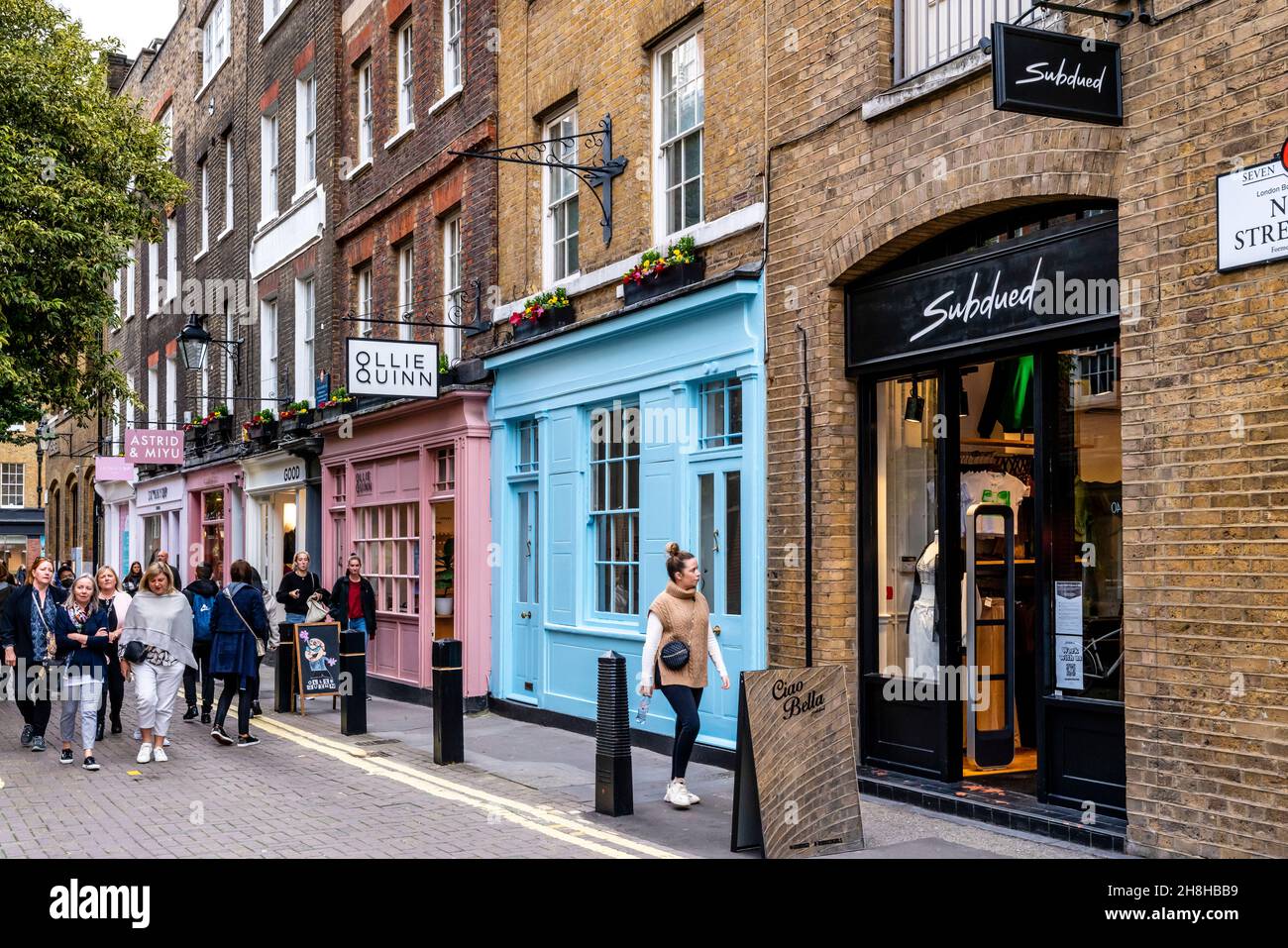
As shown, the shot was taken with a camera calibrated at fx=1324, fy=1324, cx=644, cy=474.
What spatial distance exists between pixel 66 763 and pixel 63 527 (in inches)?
1309

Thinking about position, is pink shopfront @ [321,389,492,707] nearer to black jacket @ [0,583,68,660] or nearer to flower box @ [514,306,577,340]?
flower box @ [514,306,577,340]

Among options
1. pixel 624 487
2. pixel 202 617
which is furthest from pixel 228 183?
pixel 624 487

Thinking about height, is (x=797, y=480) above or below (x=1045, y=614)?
above

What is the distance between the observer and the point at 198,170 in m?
29.5

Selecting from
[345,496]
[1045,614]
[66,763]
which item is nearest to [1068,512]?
[1045,614]

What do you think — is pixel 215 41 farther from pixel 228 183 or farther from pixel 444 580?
pixel 444 580

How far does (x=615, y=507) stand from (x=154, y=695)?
4.76 m

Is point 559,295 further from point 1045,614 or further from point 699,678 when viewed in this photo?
point 1045,614

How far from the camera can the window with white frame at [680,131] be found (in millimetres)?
12469

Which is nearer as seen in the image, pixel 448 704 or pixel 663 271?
pixel 448 704

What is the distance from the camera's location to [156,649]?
12148 millimetres

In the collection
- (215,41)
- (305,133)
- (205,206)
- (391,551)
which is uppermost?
(215,41)

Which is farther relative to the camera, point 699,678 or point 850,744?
point 699,678

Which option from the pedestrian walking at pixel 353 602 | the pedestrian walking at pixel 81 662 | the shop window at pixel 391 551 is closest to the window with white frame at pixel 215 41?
the shop window at pixel 391 551
